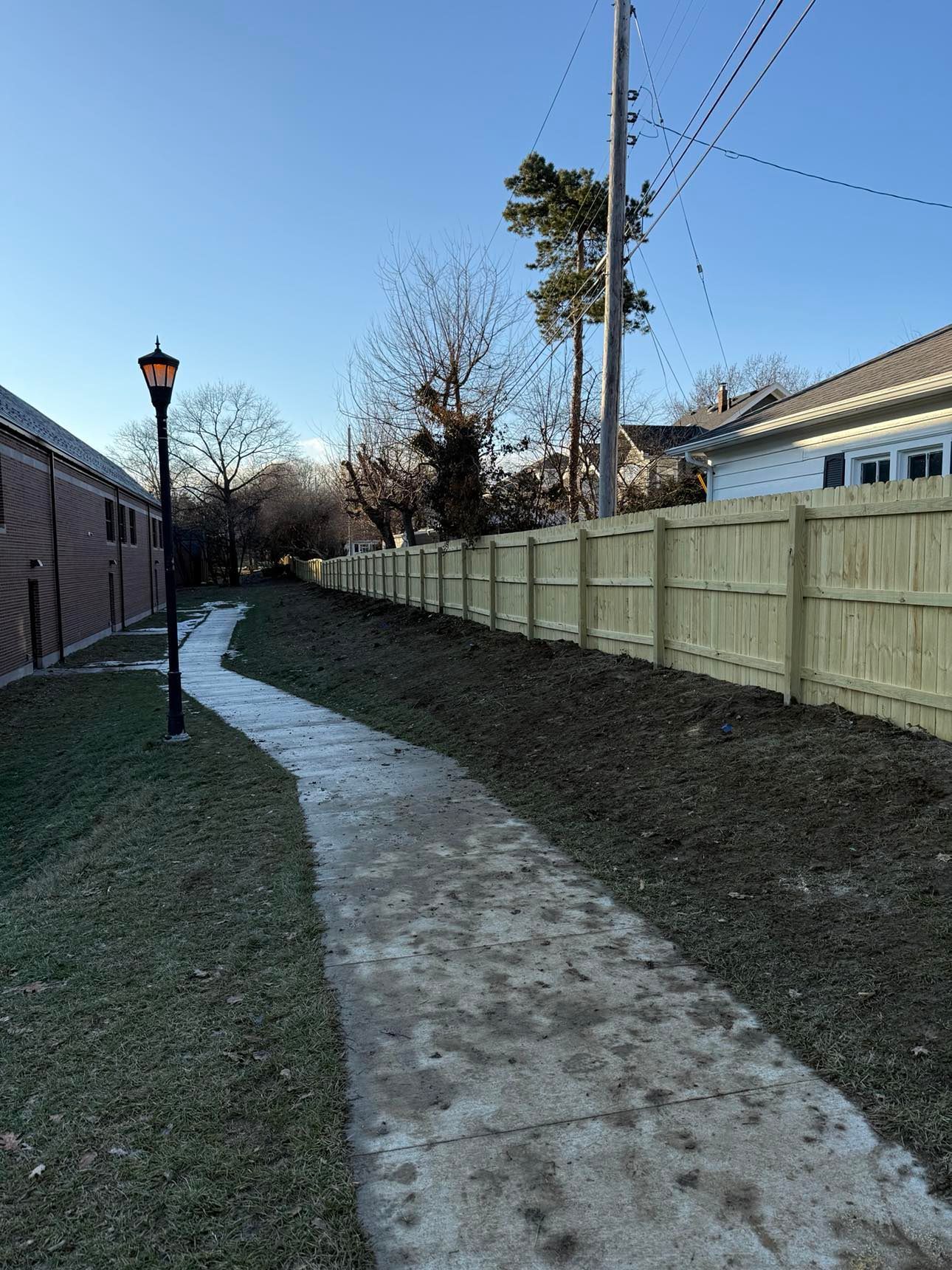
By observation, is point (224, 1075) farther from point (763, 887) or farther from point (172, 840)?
point (172, 840)

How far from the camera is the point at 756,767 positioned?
5.88 metres

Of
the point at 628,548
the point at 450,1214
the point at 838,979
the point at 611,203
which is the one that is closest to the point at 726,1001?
the point at 838,979

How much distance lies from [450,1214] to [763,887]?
263 centimetres

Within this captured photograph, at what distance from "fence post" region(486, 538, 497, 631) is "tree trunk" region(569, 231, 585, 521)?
787 cm

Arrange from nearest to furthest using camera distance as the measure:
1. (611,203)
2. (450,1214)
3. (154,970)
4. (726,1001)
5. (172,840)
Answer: (450,1214)
(726,1001)
(154,970)
(172,840)
(611,203)

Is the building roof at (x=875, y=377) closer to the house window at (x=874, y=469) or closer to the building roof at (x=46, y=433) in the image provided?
the house window at (x=874, y=469)

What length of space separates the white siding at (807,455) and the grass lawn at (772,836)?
4.17 metres

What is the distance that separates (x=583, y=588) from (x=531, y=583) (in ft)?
6.29

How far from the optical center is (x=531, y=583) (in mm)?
12766

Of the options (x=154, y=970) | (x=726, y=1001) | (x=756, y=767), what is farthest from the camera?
(x=756, y=767)

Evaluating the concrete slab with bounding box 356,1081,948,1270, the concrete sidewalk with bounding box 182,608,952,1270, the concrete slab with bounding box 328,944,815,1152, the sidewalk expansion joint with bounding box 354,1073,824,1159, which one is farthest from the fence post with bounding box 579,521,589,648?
the concrete slab with bounding box 356,1081,948,1270


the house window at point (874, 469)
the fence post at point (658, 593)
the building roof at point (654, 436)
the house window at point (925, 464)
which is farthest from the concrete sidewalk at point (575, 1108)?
the building roof at point (654, 436)

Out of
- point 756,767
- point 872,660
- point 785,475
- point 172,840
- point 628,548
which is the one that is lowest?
point 172,840

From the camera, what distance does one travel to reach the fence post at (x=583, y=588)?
1084cm
